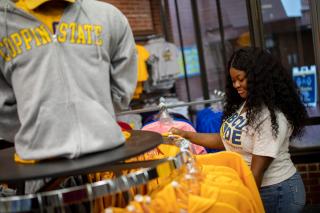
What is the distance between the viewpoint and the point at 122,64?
48.8 inches

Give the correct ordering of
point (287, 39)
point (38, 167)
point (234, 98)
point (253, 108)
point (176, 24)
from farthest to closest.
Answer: point (176, 24) < point (287, 39) < point (234, 98) < point (253, 108) < point (38, 167)

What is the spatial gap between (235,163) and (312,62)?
2663mm

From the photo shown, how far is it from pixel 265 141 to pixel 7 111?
3.93ft

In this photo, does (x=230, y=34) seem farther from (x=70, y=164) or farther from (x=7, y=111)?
(x=70, y=164)

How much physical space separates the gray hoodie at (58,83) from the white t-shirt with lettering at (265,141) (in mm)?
971

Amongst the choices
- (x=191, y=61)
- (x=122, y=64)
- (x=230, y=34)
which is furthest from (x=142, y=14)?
(x=122, y=64)

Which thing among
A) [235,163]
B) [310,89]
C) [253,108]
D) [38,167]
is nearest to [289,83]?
[253,108]

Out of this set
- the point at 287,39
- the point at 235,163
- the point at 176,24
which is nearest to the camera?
the point at 235,163

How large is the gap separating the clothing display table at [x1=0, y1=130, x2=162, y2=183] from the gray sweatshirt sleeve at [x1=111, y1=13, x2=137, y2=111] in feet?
0.58

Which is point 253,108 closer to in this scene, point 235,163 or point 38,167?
point 235,163

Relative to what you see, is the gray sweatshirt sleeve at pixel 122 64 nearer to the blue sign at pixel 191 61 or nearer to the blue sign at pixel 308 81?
the blue sign at pixel 308 81

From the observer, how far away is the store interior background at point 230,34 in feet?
11.3

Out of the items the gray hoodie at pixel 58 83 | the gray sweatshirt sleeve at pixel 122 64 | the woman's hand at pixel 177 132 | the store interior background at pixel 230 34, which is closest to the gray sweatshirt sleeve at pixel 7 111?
the gray hoodie at pixel 58 83

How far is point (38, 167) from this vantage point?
990mm
